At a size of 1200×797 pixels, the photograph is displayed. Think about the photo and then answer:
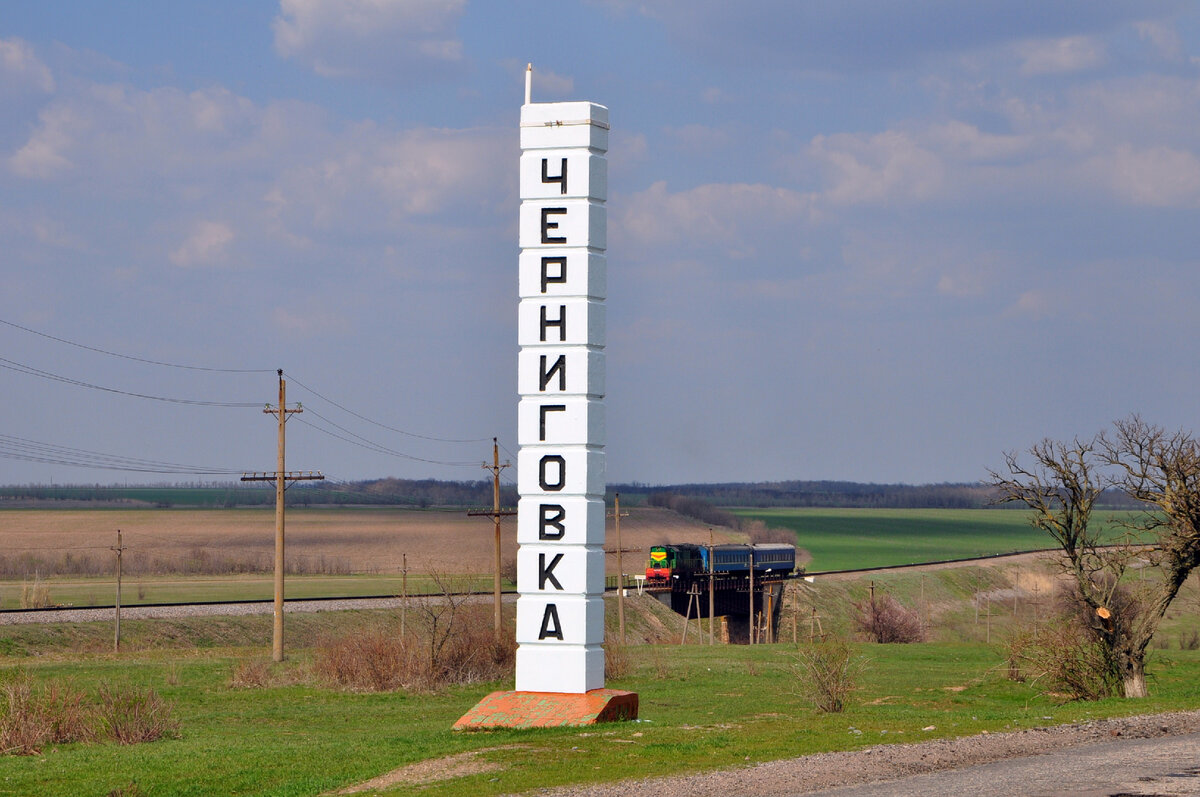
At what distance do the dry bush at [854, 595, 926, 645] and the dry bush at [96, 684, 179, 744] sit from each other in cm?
Answer: 6120

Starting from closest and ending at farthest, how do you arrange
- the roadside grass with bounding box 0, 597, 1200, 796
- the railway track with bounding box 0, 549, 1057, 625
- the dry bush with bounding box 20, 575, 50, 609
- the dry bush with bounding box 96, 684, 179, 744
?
the roadside grass with bounding box 0, 597, 1200, 796 < the dry bush with bounding box 96, 684, 179, 744 < the railway track with bounding box 0, 549, 1057, 625 < the dry bush with bounding box 20, 575, 50, 609

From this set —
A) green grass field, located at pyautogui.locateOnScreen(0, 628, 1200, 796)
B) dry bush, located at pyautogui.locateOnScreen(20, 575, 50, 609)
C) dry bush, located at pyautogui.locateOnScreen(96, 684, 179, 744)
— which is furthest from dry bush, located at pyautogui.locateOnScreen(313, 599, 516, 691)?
dry bush, located at pyautogui.locateOnScreen(20, 575, 50, 609)

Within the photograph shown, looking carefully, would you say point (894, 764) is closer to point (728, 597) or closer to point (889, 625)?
point (889, 625)

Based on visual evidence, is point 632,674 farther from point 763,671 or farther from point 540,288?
point 540,288

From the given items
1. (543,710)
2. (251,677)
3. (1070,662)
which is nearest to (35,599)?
(251,677)

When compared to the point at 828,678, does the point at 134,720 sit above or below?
below

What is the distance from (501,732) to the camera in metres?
21.1

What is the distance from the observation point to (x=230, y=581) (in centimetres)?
9919

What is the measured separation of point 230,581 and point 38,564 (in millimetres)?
21371

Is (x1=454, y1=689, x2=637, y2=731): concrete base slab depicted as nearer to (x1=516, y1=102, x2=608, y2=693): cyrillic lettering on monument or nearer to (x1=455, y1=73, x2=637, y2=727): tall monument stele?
(x1=455, y1=73, x2=637, y2=727): tall monument stele

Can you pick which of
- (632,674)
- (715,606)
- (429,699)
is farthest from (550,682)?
(715,606)

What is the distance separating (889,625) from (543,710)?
206 feet

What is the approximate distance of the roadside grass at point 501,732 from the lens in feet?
59.2

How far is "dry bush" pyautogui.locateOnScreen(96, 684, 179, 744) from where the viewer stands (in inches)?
946
